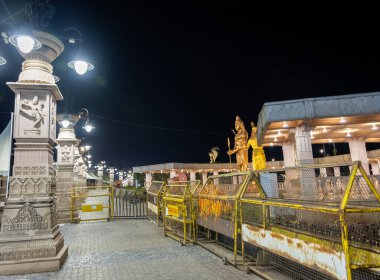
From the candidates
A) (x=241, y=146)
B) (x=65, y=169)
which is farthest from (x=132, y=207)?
(x=241, y=146)

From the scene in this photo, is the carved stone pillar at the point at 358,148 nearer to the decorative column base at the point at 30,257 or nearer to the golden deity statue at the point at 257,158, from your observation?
the golden deity statue at the point at 257,158

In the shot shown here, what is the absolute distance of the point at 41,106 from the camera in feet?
24.6

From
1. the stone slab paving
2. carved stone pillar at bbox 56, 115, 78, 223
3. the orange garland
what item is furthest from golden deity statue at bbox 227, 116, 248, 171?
the orange garland

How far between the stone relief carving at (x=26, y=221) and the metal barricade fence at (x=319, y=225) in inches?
189

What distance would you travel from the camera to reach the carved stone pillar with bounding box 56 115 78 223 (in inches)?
572

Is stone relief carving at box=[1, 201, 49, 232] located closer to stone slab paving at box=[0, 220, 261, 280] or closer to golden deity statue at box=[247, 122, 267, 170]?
stone slab paving at box=[0, 220, 261, 280]

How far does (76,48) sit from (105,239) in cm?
638

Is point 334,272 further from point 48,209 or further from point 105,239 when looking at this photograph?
point 105,239

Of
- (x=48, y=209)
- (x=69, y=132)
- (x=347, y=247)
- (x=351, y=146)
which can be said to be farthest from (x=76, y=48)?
(x=351, y=146)

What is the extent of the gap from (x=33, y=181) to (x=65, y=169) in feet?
30.6

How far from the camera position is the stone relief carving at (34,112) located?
7.32m

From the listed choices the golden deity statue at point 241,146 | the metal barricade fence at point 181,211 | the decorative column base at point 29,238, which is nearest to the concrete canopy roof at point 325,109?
the golden deity statue at point 241,146

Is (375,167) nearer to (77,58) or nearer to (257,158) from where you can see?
(257,158)

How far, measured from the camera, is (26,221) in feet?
22.1
